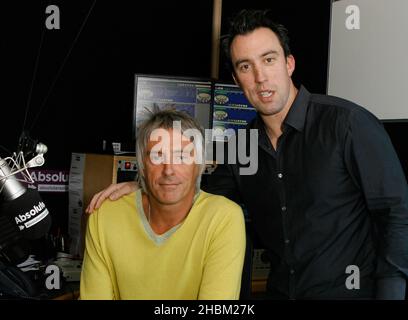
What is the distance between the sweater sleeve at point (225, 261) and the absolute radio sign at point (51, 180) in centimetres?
213

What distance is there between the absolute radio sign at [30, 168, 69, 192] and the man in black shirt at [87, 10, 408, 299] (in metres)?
1.87

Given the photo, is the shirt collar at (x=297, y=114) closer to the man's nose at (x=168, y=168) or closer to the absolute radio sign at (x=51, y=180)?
the man's nose at (x=168, y=168)

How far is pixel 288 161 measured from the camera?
5.96 feet

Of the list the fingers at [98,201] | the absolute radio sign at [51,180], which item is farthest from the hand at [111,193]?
the absolute radio sign at [51,180]

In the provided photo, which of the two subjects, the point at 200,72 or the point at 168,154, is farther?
the point at 200,72

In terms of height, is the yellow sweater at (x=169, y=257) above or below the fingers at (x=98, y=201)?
below

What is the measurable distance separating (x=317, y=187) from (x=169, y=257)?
1.81ft

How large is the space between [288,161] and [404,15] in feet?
3.75

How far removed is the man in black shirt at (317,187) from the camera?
1.57 m

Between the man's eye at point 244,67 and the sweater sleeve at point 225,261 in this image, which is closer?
the sweater sleeve at point 225,261

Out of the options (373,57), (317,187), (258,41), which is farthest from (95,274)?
(373,57)

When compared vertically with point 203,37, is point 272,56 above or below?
below

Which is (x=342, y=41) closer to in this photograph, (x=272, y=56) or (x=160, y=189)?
(x=272, y=56)

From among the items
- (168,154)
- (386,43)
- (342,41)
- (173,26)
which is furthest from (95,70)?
(168,154)
